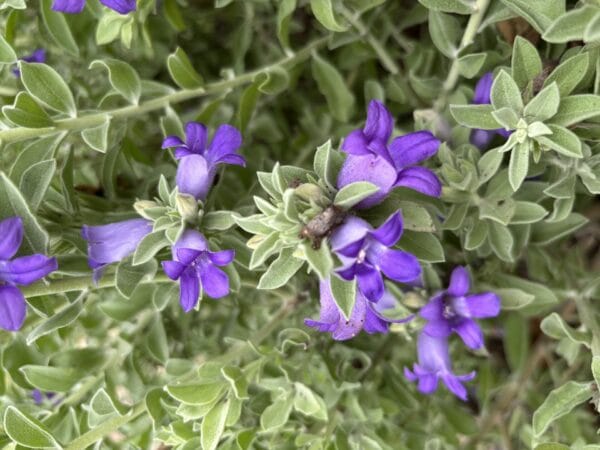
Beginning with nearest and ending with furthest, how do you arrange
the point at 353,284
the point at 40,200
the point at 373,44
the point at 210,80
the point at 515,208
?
the point at 353,284 < the point at 40,200 < the point at 515,208 < the point at 373,44 < the point at 210,80

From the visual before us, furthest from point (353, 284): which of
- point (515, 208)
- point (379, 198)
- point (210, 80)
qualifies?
point (210, 80)

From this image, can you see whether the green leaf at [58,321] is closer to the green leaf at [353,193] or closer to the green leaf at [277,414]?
the green leaf at [277,414]

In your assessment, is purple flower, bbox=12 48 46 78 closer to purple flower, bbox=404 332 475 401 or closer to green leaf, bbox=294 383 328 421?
green leaf, bbox=294 383 328 421

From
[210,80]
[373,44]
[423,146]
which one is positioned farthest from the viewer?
[210,80]

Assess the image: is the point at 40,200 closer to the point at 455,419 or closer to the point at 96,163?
the point at 96,163

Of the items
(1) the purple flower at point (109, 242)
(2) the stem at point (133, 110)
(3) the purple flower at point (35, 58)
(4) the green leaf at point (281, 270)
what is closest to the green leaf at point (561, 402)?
(4) the green leaf at point (281, 270)

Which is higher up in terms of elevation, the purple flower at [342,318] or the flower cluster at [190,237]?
the flower cluster at [190,237]

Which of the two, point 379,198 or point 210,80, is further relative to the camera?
point 210,80
